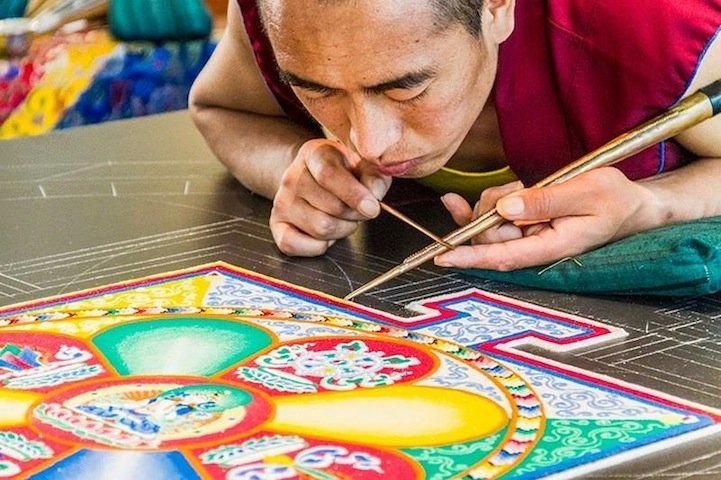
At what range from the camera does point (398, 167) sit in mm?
1649

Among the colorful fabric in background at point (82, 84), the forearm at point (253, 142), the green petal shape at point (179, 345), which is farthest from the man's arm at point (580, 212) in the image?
the colorful fabric in background at point (82, 84)

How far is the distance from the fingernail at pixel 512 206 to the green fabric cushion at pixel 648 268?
0.23ft

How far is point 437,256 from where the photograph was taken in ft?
5.69

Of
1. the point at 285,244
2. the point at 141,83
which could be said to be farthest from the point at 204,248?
the point at 141,83

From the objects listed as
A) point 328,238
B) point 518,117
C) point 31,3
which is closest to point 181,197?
point 328,238

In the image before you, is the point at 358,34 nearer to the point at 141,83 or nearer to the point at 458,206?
the point at 458,206

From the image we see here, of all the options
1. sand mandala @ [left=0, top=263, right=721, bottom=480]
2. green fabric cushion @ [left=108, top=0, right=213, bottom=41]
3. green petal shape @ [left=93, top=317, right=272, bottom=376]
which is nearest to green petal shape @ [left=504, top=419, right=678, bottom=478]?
sand mandala @ [left=0, top=263, right=721, bottom=480]

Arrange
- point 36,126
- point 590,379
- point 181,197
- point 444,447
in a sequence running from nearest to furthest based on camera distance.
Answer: point 444,447 < point 590,379 < point 181,197 < point 36,126

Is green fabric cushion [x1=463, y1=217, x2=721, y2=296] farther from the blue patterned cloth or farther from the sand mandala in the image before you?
the blue patterned cloth

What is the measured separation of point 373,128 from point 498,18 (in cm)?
24

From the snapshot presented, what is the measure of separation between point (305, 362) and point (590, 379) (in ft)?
0.89

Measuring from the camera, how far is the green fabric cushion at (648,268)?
5.24 feet

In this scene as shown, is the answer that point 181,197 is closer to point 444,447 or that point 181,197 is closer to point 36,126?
point 444,447

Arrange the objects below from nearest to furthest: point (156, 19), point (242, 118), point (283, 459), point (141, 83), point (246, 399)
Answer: point (283, 459) < point (246, 399) < point (242, 118) < point (141, 83) < point (156, 19)
